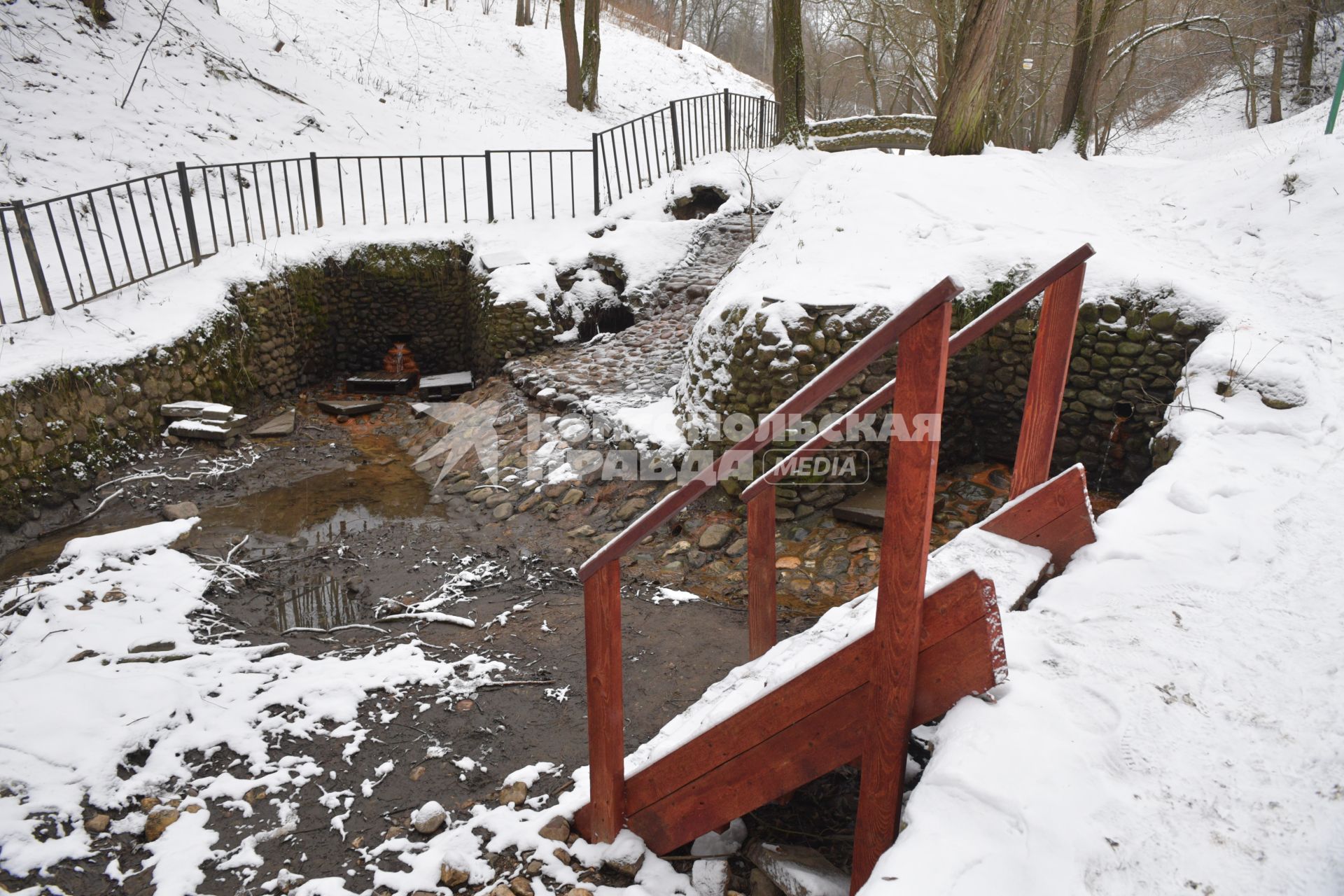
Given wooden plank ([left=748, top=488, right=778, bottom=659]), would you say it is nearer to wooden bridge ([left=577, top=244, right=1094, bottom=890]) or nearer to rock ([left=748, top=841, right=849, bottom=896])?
wooden bridge ([left=577, top=244, right=1094, bottom=890])

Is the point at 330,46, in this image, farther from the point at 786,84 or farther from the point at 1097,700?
the point at 1097,700

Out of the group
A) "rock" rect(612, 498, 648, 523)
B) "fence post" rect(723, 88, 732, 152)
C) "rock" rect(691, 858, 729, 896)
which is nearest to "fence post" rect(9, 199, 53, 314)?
"rock" rect(612, 498, 648, 523)

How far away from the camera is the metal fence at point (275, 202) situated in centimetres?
725

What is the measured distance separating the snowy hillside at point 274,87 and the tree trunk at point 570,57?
0.26 meters

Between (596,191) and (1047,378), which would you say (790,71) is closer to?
(596,191)

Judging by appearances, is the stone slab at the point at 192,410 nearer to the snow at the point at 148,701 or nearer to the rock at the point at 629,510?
the snow at the point at 148,701

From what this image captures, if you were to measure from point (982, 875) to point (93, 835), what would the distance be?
3.49m

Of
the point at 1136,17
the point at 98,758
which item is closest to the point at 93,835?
the point at 98,758

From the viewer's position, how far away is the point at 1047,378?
2.66 metres

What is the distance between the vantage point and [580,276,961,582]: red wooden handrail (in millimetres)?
1641

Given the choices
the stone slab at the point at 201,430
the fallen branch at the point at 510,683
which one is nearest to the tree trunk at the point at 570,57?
the stone slab at the point at 201,430

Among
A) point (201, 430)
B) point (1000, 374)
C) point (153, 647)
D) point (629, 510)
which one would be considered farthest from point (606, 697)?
point (201, 430)

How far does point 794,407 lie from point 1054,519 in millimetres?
1315

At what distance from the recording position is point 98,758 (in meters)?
3.39
